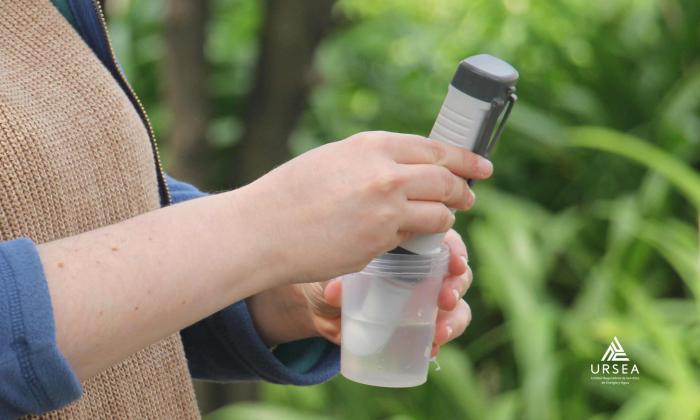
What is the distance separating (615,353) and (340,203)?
1800 millimetres

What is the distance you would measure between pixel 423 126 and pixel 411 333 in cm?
247

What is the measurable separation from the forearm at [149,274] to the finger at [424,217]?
4.5 inches

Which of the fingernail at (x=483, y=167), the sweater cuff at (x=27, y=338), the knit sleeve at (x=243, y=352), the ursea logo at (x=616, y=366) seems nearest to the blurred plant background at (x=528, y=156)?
the ursea logo at (x=616, y=366)

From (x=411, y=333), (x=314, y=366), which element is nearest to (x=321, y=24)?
(x=314, y=366)

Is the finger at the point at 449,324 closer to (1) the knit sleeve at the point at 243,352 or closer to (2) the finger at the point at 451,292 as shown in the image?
(2) the finger at the point at 451,292

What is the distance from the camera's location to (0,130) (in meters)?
0.89

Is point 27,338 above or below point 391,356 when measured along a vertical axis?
above

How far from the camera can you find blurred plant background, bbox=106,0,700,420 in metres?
2.57

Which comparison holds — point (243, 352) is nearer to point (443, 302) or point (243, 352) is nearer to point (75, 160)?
point (443, 302)

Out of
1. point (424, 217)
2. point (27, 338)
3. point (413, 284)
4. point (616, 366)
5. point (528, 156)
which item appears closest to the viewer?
point (27, 338)

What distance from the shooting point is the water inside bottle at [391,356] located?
3.44 ft

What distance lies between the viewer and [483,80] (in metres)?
0.91

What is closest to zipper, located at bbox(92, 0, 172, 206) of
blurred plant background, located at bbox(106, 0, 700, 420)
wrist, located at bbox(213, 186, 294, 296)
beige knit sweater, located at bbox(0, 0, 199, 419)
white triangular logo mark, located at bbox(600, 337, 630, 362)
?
beige knit sweater, located at bbox(0, 0, 199, 419)

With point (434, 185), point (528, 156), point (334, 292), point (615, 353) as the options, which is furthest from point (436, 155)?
point (528, 156)
